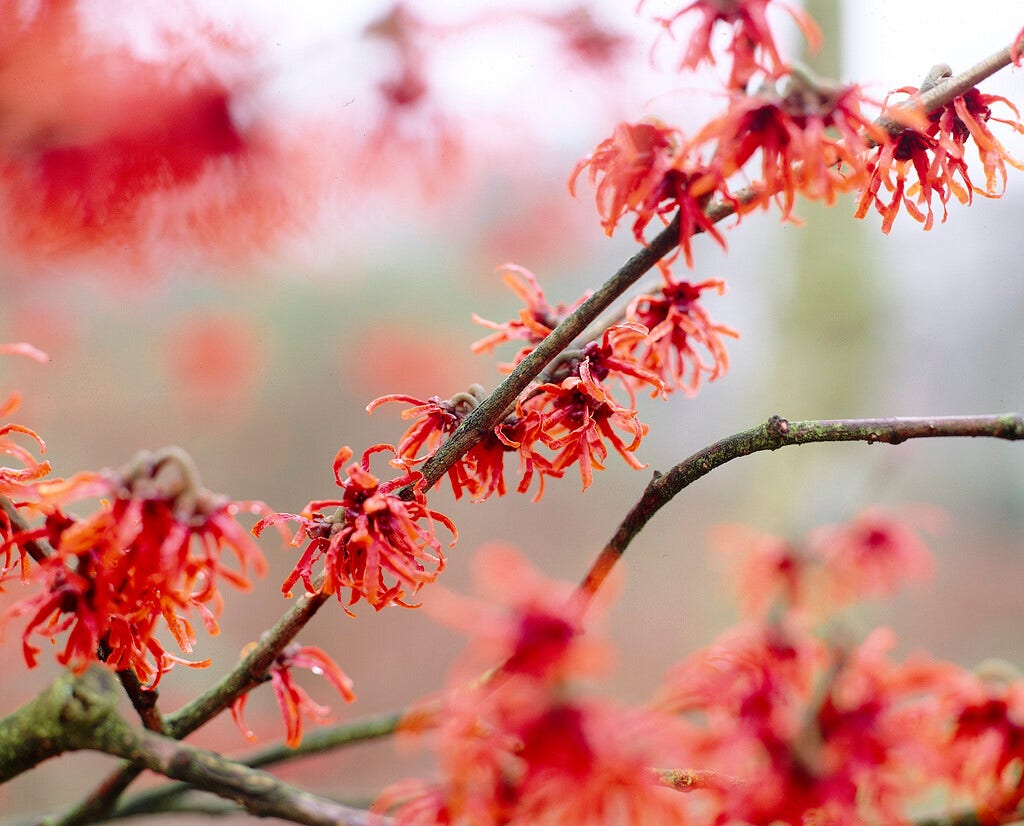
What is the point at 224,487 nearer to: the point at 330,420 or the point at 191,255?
the point at 330,420

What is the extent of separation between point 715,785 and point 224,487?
6.13ft

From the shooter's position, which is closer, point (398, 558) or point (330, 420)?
point (398, 558)

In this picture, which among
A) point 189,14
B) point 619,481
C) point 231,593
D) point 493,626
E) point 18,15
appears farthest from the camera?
point 619,481

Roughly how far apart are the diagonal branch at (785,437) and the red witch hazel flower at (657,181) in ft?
0.29

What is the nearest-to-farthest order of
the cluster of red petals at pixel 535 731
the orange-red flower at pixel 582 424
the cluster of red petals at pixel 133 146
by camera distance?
1. the cluster of red petals at pixel 535 731
2. the orange-red flower at pixel 582 424
3. the cluster of red petals at pixel 133 146

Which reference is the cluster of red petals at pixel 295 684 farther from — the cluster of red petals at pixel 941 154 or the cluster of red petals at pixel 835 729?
the cluster of red petals at pixel 941 154

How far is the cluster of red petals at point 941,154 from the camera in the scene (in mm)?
338

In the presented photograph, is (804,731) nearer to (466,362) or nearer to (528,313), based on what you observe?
(528,313)

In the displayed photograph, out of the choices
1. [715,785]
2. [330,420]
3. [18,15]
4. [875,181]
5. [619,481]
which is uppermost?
[619,481]

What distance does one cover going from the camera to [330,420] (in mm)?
2248

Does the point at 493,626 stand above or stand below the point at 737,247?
below

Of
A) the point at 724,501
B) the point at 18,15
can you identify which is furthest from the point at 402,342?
the point at 18,15

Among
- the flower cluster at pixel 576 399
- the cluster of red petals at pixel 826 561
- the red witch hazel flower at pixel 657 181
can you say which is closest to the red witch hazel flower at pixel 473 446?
the flower cluster at pixel 576 399

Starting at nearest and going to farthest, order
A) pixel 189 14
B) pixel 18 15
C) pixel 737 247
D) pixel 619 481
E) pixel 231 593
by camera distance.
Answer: pixel 18 15 < pixel 189 14 < pixel 231 593 < pixel 737 247 < pixel 619 481
